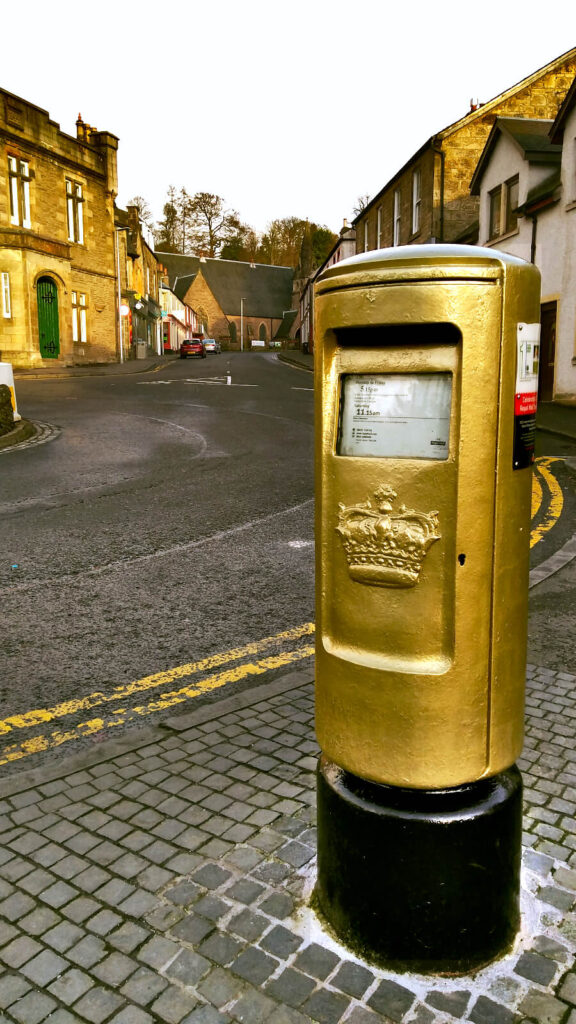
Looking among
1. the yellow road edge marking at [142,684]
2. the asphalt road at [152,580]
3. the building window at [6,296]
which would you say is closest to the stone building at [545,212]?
the asphalt road at [152,580]

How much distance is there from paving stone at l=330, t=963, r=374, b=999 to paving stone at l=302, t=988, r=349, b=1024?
0.10 feet

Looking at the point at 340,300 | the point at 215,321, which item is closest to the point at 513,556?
the point at 340,300

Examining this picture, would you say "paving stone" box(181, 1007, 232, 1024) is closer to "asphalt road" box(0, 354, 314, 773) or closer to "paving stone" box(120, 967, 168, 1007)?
"paving stone" box(120, 967, 168, 1007)

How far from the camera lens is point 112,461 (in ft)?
36.9

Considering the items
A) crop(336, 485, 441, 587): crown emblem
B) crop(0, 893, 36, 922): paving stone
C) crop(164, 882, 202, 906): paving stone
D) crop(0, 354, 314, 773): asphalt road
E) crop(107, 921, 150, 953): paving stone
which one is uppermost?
crop(336, 485, 441, 587): crown emblem

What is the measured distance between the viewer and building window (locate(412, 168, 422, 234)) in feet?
96.2

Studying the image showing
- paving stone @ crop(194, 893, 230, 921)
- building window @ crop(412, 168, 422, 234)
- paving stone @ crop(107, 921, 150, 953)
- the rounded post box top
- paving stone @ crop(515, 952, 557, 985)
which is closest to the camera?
the rounded post box top

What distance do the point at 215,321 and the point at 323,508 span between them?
303ft

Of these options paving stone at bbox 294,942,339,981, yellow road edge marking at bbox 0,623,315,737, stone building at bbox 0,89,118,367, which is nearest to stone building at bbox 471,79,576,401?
yellow road edge marking at bbox 0,623,315,737

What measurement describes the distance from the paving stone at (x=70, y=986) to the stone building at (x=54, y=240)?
30.2m

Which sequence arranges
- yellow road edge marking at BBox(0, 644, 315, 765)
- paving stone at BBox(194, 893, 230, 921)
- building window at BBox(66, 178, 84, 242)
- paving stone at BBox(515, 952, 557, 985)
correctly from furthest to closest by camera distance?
building window at BBox(66, 178, 84, 242), yellow road edge marking at BBox(0, 644, 315, 765), paving stone at BBox(194, 893, 230, 921), paving stone at BBox(515, 952, 557, 985)

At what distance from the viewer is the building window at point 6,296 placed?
29.1 metres

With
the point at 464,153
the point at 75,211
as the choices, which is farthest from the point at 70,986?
the point at 75,211

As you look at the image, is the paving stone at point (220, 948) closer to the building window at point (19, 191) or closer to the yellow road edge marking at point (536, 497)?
the yellow road edge marking at point (536, 497)
